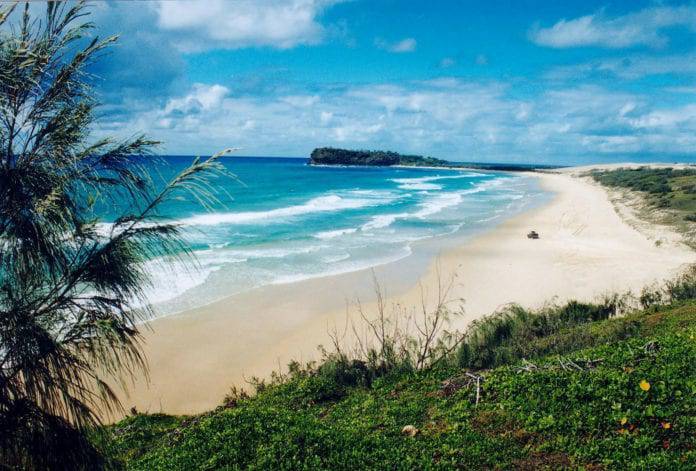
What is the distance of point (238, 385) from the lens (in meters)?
11.1

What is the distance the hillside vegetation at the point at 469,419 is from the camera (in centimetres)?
536

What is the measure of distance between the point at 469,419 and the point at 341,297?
1115cm

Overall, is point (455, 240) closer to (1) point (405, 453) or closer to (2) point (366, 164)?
(1) point (405, 453)

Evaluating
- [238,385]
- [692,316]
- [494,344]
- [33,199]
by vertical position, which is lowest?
[238,385]

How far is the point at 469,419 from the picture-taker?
6.36m

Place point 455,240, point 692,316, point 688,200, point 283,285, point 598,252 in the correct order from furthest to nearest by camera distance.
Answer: point 688,200
point 455,240
point 598,252
point 283,285
point 692,316

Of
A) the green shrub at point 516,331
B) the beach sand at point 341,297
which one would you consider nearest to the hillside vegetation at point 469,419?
the green shrub at point 516,331

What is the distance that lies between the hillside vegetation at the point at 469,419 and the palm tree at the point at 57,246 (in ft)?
2.86

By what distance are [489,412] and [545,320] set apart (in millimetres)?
5417

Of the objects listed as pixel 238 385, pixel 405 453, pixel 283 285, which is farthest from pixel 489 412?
pixel 283 285

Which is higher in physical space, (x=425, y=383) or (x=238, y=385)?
(x=425, y=383)

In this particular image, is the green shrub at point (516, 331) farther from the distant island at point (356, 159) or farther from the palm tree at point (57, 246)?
the distant island at point (356, 159)

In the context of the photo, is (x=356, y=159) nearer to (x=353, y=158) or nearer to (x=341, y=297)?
(x=353, y=158)

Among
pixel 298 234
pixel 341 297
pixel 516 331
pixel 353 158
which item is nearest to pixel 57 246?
pixel 516 331
